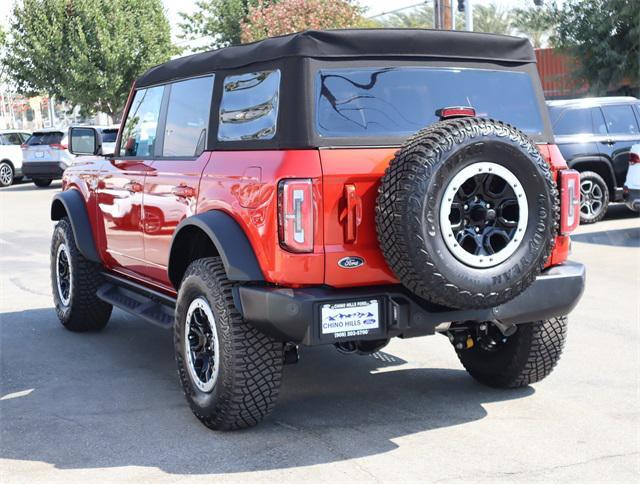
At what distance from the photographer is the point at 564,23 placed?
27141mm

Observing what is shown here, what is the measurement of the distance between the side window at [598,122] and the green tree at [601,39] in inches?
483

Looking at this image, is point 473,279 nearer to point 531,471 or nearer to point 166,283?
point 531,471

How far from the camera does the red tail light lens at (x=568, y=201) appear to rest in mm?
5086

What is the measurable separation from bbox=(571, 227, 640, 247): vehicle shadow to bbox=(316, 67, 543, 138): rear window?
695 centimetres

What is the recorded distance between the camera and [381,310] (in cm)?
458

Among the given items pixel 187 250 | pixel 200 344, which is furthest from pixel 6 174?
pixel 200 344

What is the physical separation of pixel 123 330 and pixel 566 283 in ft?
12.8

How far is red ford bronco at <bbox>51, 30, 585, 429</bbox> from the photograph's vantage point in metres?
4.43

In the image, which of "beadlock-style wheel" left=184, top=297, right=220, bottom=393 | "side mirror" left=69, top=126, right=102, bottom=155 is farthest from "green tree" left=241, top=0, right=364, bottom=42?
"beadlock-style wheel" left=184, top=297, right=220, bottom=393

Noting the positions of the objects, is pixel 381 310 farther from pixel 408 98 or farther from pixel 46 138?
pixel 46 138

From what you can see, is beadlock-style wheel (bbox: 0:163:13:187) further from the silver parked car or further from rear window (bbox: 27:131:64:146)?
rear window (bbox: 27:131:64:146)

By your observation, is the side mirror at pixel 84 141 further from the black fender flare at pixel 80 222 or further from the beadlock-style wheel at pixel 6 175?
the beadlock-style wheel at pixel 6 175

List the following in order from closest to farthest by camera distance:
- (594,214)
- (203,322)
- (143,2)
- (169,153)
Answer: (203,322) → (169,153) → (594,214) → (143,2)

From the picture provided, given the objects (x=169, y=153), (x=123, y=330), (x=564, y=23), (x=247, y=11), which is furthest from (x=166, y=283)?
(x=247, y=11)
